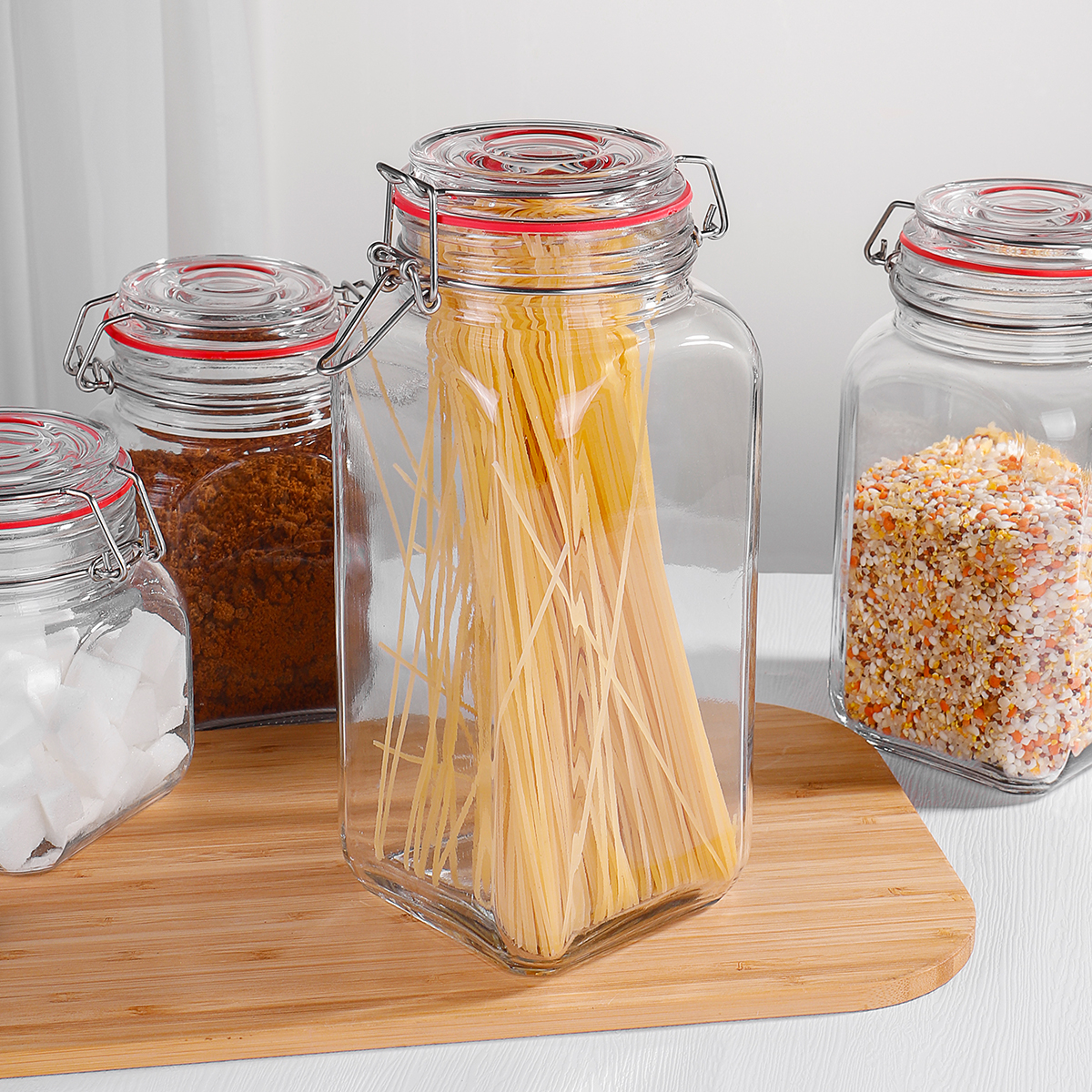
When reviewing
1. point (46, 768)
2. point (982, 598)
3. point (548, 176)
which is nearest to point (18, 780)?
point (46, 768)

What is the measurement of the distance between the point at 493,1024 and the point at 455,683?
13 centimetres

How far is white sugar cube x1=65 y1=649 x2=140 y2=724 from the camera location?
572 mm

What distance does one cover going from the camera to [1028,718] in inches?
25.1

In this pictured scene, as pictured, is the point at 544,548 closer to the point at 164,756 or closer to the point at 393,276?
the point at 393,276

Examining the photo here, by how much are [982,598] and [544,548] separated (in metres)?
0.26

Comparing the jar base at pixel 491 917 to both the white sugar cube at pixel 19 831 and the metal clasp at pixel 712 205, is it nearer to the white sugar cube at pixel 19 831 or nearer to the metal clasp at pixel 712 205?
the white sugar cube at pixel 19 831

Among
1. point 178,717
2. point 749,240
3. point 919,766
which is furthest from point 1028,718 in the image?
point 749,240

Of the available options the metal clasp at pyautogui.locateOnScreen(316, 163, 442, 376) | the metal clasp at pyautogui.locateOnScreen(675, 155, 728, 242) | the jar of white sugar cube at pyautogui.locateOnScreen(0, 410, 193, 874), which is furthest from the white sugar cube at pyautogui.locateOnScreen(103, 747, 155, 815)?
the metal clasp at pyautogui.locateOnScreen(675, 155, 728, 242)

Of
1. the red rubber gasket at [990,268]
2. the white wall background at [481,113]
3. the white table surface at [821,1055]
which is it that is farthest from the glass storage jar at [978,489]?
the white wall background at [481,113]

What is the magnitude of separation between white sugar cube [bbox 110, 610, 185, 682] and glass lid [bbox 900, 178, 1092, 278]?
0.41 metres

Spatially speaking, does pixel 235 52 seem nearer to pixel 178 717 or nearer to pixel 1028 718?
pixel 178 717

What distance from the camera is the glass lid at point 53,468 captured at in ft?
1.81

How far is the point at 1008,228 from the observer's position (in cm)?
61

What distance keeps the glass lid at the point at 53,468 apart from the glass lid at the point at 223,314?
62 millimetres
